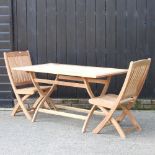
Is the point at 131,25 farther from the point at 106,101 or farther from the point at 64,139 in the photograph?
the point at 64,139

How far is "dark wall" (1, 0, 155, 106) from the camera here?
8.51m

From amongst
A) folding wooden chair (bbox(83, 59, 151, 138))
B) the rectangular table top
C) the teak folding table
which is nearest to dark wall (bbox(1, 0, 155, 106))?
the teak folding table

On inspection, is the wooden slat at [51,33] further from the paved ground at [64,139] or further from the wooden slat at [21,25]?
the paved ground at [64,139]

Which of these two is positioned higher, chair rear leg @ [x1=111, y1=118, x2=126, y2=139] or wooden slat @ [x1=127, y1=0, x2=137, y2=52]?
wooden slat @ [x1=127, y1=0, x2=137, y2=52]

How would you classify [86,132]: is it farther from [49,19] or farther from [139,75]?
[49,19]

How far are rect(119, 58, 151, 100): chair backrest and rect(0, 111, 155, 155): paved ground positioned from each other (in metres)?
0.60

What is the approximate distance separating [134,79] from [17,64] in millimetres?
2342

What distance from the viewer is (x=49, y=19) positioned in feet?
28.5

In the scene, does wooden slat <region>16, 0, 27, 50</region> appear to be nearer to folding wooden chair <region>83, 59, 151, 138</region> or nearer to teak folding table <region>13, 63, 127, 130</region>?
teak folding table <region>13, 63, 127, 130</region>

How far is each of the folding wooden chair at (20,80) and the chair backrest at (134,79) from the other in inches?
62.7

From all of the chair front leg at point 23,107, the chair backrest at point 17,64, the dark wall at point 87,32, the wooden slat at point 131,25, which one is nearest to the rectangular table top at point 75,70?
the chair backrest at point 17,64

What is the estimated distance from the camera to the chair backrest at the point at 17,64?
26.5ft

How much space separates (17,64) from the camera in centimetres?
836

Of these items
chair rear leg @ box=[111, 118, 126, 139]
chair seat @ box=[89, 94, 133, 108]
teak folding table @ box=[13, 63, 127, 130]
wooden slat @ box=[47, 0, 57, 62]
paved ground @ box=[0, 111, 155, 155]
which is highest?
wooden slat @ box=[47, 0, 57, 62]
